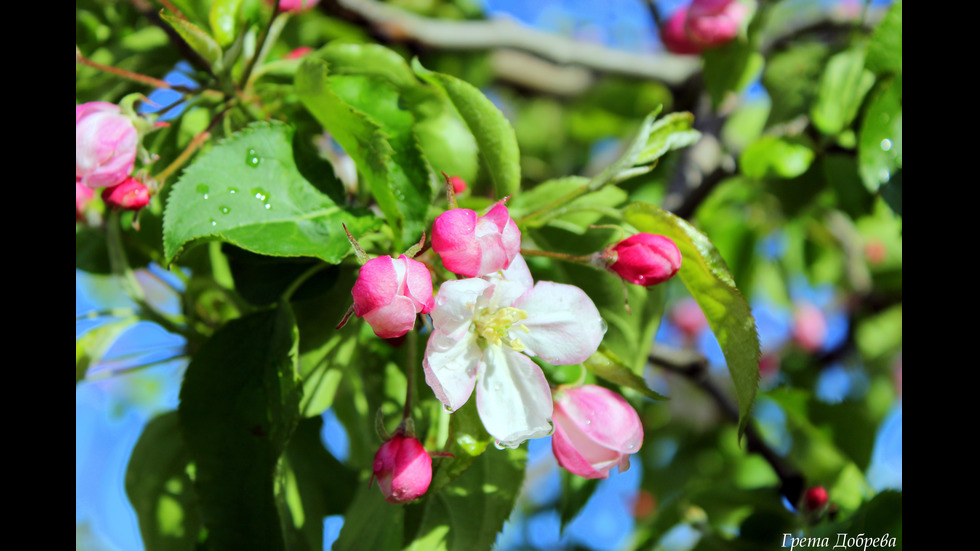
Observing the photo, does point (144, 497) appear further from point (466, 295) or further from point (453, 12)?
point (453, 12)

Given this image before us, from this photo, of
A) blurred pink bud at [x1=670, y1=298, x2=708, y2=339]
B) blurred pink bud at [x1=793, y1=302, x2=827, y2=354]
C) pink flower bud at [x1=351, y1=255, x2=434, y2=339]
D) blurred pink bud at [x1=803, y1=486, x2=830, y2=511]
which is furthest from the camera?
blurred pink bud at [x1=670, y1=298, x2=708, y2=339]

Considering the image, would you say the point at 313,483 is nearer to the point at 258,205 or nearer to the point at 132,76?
the point at 258,205

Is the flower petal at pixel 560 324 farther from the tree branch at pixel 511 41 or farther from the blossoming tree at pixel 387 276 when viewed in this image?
the tree branch at pixel 511 41

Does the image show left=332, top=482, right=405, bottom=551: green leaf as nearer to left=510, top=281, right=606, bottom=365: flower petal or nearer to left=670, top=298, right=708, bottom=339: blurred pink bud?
left=510, top=281, right=606, bottom=365: flower petal

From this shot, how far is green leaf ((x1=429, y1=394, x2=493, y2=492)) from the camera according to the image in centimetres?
77

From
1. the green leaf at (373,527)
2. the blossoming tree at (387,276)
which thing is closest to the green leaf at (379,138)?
the blossoming tree at (387,276)

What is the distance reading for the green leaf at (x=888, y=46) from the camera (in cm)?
117

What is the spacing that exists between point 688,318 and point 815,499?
188cm

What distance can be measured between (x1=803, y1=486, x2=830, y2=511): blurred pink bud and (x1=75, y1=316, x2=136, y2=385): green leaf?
1108mm

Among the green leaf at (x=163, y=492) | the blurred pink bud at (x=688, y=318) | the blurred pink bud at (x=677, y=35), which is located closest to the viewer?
the green leaf at (x=163, y=492)

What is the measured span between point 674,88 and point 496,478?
1312mm

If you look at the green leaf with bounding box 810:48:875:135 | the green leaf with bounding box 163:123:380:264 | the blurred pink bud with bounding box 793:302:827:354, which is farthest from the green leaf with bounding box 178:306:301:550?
the blurred pink bud with bounding box 793:302:827:354

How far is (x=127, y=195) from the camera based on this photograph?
84 cm
